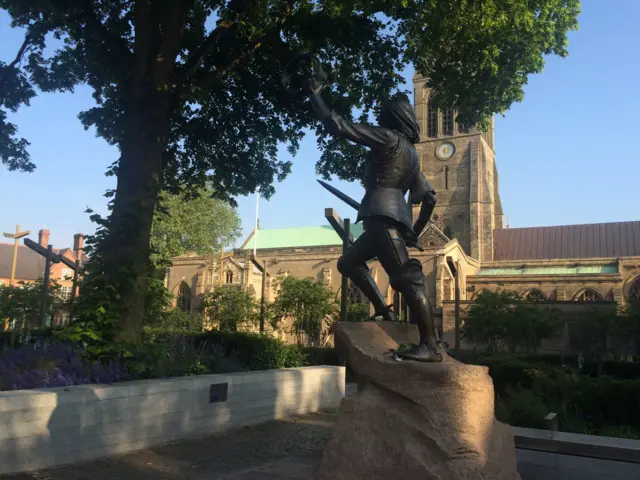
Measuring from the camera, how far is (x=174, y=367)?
26.9 ft

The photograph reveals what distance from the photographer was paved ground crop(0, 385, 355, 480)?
18.0 ft

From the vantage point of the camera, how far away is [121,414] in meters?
6.45

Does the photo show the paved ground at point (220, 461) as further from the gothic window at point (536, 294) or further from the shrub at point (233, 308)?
the gothic window at point (536, 294)

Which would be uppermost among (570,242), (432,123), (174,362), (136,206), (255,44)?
(432,123)

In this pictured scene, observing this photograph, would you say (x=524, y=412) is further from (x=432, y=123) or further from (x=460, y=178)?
(x=432, y=123)

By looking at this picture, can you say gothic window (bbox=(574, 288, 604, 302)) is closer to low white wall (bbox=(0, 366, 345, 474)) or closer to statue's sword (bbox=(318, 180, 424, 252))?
low white wall (bbox=(0, 366, 345, 474))

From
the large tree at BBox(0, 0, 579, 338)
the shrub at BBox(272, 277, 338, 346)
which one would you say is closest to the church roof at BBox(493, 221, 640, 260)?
the shrub at BBox(272, 277, 338, 346)

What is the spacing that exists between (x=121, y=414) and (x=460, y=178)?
61.2 meters

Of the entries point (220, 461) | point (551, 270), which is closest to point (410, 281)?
point (220, 461)

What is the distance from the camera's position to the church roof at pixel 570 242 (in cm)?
5409

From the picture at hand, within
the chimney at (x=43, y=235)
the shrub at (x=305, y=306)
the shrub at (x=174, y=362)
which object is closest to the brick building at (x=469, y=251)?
the shrub at (x=305, y=306)

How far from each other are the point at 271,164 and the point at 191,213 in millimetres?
36348

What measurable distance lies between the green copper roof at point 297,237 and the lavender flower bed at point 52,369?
53949mm

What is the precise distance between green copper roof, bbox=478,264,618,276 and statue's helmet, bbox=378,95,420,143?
46.2 m
